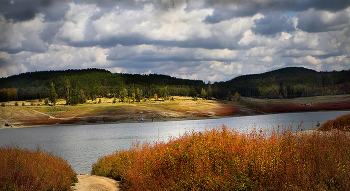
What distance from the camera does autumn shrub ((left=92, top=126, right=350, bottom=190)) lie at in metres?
8.34

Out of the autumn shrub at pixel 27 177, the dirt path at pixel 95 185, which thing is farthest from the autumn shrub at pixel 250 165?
the autumn shrub at pixel 27 177

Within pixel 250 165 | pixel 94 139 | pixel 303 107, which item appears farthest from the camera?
pixel 303 107

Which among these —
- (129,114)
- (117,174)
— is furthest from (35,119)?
(117,174)

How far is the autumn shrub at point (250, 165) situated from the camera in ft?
27.3

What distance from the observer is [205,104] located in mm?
125750

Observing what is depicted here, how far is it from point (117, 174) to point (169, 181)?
7.57 metres

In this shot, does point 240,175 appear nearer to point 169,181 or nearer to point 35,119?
point 169,181

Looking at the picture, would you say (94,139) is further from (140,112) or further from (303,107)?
(303,107)

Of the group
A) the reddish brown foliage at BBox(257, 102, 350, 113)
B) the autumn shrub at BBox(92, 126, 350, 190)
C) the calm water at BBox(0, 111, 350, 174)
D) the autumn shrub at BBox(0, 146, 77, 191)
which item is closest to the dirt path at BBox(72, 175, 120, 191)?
the autumn shrub at BBox(0, 146, 77, 191)

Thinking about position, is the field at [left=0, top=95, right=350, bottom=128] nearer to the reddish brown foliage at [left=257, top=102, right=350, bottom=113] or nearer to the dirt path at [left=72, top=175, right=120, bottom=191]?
the reddish brown foliage at [left=257, top=102, right=350, bottom=113]

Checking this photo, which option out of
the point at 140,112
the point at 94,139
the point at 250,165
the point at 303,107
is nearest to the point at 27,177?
the point at 250,165

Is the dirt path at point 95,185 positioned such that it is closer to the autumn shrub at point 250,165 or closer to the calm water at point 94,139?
the autumn shrub at point 250,165

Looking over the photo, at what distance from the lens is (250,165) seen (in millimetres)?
9523

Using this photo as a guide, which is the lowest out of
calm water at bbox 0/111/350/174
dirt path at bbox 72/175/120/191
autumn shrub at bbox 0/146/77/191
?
calm water at bbox 0/111/350/174
